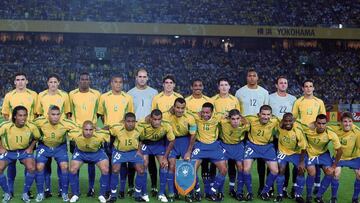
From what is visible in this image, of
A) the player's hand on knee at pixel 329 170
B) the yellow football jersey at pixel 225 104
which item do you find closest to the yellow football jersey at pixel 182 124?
the yellow football jersey at pixel 225 104

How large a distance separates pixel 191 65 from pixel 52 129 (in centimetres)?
2553

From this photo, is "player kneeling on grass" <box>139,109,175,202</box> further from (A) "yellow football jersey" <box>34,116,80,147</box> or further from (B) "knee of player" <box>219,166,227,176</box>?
(A) "yellow football jersey" <box>34,116,80,147</box>

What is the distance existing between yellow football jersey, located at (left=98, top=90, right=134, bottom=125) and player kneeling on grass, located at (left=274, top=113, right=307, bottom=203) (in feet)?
7.65

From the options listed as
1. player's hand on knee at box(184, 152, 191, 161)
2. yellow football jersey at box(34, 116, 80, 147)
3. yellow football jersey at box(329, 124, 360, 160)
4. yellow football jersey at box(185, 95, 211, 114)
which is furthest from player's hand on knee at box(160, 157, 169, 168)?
yellow football jersey at box(329, 124, 360, 160)

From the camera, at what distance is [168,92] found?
25.9 ft

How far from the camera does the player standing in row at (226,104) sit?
7.86 metres

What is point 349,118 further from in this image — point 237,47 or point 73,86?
point 237,47

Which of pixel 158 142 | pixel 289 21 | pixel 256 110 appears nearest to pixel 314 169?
pixel 256 110

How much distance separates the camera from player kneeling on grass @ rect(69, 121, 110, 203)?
7.29 metres

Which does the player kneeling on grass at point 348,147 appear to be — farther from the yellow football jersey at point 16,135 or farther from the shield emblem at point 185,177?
the yellow football jersey at point 16,135

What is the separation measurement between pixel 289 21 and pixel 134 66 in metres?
10.5

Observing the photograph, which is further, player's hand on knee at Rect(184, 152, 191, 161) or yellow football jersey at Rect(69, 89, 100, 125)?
yellow football jersey at Rect(69, 89, 100, 125)

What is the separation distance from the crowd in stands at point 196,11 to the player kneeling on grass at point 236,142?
24683 mm

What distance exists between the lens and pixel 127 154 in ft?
24.4
